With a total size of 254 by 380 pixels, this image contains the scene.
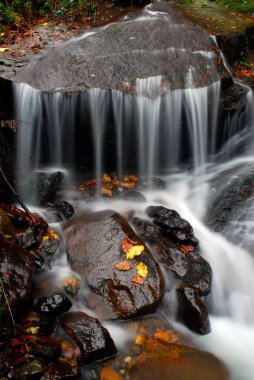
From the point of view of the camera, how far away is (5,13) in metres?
8.34

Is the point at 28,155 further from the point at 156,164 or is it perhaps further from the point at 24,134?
the point at 156,164

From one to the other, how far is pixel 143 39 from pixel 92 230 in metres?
4.46

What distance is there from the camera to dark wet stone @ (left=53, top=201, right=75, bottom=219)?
5734 millimetres

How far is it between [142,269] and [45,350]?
1.58 metres

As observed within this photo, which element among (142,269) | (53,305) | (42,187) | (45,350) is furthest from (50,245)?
(45,350)

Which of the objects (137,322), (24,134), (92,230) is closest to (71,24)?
(24,134)

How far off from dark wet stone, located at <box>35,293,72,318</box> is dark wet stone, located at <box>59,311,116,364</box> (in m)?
0.14

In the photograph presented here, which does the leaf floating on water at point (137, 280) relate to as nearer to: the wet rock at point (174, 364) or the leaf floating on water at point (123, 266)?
the leaf floating on water at point (123, 266)

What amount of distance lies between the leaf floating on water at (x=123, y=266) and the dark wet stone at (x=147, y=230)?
861 mm

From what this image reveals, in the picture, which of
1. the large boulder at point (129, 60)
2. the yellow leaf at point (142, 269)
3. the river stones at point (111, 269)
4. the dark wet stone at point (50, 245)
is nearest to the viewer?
the river stones at point (111, 269)

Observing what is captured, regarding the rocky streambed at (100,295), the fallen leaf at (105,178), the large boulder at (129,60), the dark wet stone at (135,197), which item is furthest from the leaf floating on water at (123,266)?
the large boulder at (129,60)

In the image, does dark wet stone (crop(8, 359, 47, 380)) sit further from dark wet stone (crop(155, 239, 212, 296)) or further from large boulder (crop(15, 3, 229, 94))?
large boulder (crop(15, 3, 229, 94))

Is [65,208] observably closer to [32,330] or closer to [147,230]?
[147,230]

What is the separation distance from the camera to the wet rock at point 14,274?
3625 millimetres
